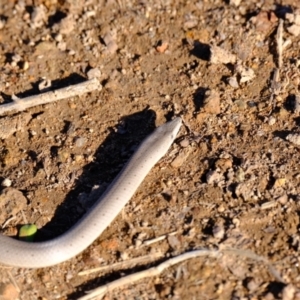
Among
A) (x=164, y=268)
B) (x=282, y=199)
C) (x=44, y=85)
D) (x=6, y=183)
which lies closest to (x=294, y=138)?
(x=282, y=199)

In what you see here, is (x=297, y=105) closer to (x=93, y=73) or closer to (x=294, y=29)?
(x=294, y=29)

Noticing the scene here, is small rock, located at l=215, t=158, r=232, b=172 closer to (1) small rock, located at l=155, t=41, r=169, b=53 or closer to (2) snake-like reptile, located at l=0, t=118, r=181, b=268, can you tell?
(2) snake-like reptile, located at l=0, t=118, r=181, b=268

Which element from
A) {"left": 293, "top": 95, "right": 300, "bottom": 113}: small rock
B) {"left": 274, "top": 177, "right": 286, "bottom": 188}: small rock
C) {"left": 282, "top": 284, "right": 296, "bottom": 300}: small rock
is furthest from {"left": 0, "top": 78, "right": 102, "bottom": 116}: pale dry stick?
{"left": 282, "top": 284, "right": 296, "bottom": 300}: small rock

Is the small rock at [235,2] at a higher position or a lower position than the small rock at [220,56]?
higher

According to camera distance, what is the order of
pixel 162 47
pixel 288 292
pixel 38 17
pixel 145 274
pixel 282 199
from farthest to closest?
pixel 38 17
pixel 162 47
pixel 282 199
pixel 145 274
pixel 288 292

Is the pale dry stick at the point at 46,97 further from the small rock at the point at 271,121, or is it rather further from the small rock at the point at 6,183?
the small rock at the point at 271,121

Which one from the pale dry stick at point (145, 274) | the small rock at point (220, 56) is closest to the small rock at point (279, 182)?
the pale dry stick at point (145, 274)

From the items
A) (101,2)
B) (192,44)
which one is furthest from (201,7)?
(101,2)
